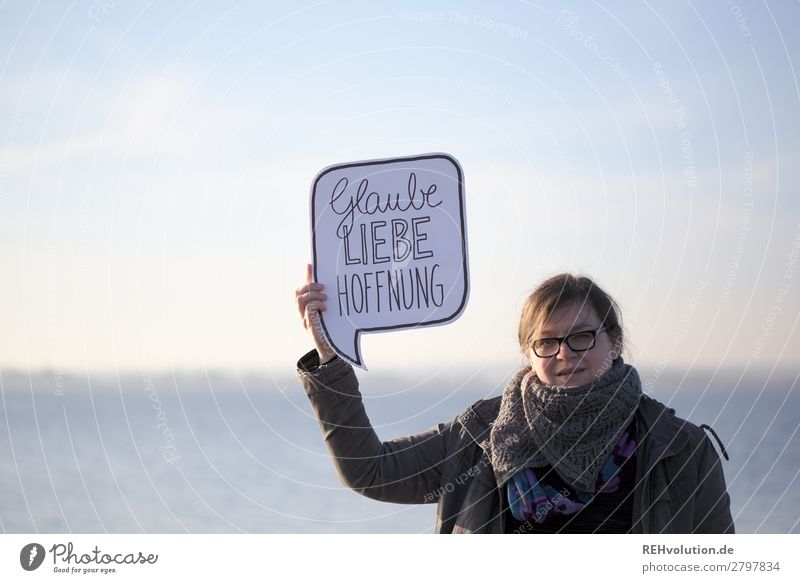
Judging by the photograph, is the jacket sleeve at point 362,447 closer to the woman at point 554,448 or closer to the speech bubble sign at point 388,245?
the woman at point 554,448

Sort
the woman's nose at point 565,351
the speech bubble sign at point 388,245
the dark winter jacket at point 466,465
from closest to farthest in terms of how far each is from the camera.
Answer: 1. the dark winter jacket at point 466,465
2. the woman's nose at point 565,351
3. the speech bubble sign at point 388,245

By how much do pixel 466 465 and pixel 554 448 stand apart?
41 cm

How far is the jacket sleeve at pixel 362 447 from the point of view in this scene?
4477 millimetres

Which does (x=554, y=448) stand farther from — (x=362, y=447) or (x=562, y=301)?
(x=362, y=447)

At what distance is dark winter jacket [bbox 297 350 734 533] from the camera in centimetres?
432

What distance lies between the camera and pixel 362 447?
4.50 metres

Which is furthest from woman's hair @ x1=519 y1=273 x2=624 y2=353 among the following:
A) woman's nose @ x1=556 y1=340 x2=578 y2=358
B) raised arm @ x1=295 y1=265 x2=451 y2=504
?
raised arm @ x1=295 y1=265 x2=451 y2=504

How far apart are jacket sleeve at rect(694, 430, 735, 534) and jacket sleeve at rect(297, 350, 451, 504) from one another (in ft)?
3.77
